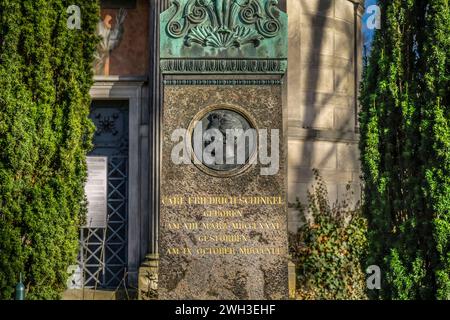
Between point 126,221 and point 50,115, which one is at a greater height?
point 50,115

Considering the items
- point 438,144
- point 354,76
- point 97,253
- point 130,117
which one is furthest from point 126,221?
point 438,144

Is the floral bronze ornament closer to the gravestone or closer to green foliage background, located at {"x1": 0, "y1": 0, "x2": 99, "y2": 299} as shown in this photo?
the gravestone

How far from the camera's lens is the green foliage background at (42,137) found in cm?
951

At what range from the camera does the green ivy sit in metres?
11.5

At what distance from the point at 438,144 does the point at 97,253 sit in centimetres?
539

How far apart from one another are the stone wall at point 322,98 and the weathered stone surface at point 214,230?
406 cm

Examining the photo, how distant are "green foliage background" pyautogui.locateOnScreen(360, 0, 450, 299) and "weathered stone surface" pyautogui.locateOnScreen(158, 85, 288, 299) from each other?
1.45m

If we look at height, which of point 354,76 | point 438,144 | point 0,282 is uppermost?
point 354,76

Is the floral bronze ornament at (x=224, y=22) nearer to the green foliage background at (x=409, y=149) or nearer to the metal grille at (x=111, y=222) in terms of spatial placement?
the green foliage background at (x=409, y=149)

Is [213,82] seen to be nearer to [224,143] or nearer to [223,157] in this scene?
[224,143]

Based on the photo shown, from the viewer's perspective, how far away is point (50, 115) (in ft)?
32.2

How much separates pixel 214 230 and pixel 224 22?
1.87 m

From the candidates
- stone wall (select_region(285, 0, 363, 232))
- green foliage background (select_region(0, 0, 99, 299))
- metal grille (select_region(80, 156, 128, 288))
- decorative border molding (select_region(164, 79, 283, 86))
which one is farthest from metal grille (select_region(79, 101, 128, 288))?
decorative border molding (select_region(164, 79, 283, 86))
